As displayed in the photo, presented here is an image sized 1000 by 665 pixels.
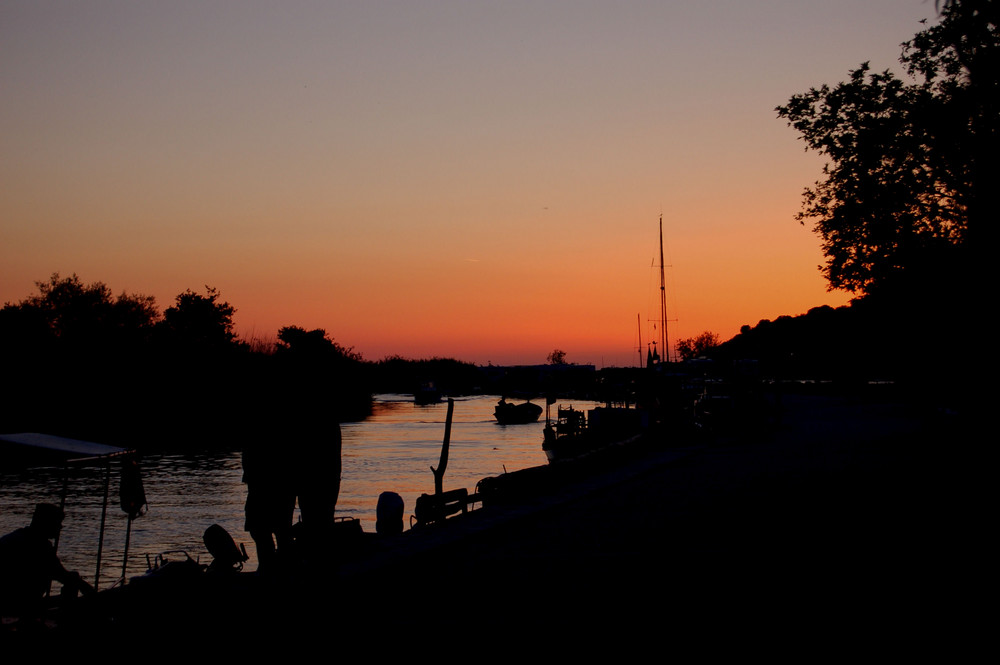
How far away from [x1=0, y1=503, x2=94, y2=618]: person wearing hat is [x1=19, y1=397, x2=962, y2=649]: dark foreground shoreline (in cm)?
293

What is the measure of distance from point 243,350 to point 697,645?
116548mm

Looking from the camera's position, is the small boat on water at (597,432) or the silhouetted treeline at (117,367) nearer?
the small boat on water at (597,432)

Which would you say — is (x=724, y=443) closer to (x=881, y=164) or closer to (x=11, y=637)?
(x=881, y=164)

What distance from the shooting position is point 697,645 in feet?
20.8

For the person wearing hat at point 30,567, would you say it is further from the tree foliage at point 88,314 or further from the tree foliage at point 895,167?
the tree foliage at point 88,314

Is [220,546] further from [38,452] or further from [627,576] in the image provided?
[627,576]

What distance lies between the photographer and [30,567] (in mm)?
10227

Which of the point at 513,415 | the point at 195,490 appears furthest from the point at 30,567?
the point at 513,415

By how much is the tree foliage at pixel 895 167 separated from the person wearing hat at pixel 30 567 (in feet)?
67.4

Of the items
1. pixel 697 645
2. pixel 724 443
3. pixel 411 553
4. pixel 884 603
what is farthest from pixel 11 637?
pixel 724 443

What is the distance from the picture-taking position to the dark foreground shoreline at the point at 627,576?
23.4 ft

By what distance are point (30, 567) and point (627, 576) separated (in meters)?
6.54

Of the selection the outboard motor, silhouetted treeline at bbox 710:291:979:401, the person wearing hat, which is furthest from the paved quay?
silhouetted treeline at bbox 710:291:979:401

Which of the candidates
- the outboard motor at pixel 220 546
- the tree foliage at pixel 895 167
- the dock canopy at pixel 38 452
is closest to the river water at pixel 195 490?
the dock canopy at pixel 38 452
